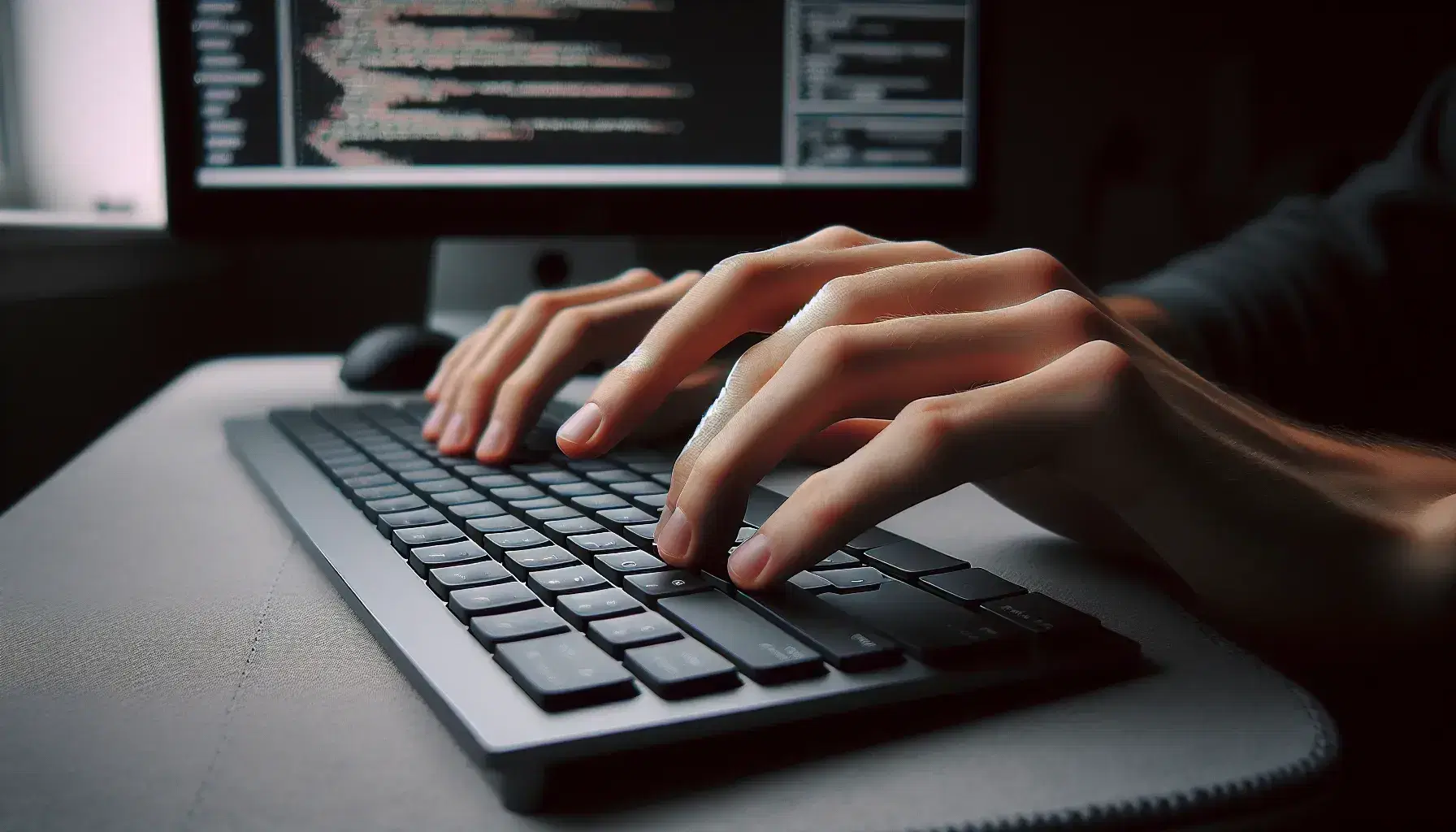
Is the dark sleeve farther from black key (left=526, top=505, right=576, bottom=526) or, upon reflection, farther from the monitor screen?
black key (left=526, top=505, right=576, bottom=526)

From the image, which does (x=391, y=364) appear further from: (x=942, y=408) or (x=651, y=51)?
(x=942, y=408)

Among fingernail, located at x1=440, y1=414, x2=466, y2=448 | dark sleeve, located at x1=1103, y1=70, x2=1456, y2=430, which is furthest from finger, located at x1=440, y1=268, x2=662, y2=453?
dark sleeve, located at x1=1103, y1=70, x2=1456, y2=430

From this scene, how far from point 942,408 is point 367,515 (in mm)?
219

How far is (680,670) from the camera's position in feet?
0.75

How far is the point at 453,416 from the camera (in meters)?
0.52

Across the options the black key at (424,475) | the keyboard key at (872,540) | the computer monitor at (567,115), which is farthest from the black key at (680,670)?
the computer monitor at (567,115)

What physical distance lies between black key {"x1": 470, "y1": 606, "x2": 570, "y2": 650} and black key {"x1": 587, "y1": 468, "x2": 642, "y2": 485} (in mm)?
166

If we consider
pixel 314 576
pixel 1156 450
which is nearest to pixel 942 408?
pixel 1156 450

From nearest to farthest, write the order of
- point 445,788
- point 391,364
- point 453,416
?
point 445,788, point 453,416, point 391,364

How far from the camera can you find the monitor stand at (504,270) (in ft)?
2.87

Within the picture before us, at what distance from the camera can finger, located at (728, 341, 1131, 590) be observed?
28 cm

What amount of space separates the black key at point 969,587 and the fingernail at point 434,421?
307mm

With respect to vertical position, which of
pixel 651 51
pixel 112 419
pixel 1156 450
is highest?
pixel 651 51

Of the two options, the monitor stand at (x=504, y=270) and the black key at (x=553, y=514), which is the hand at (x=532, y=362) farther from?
the monitor stand at (x=504, y=270)
